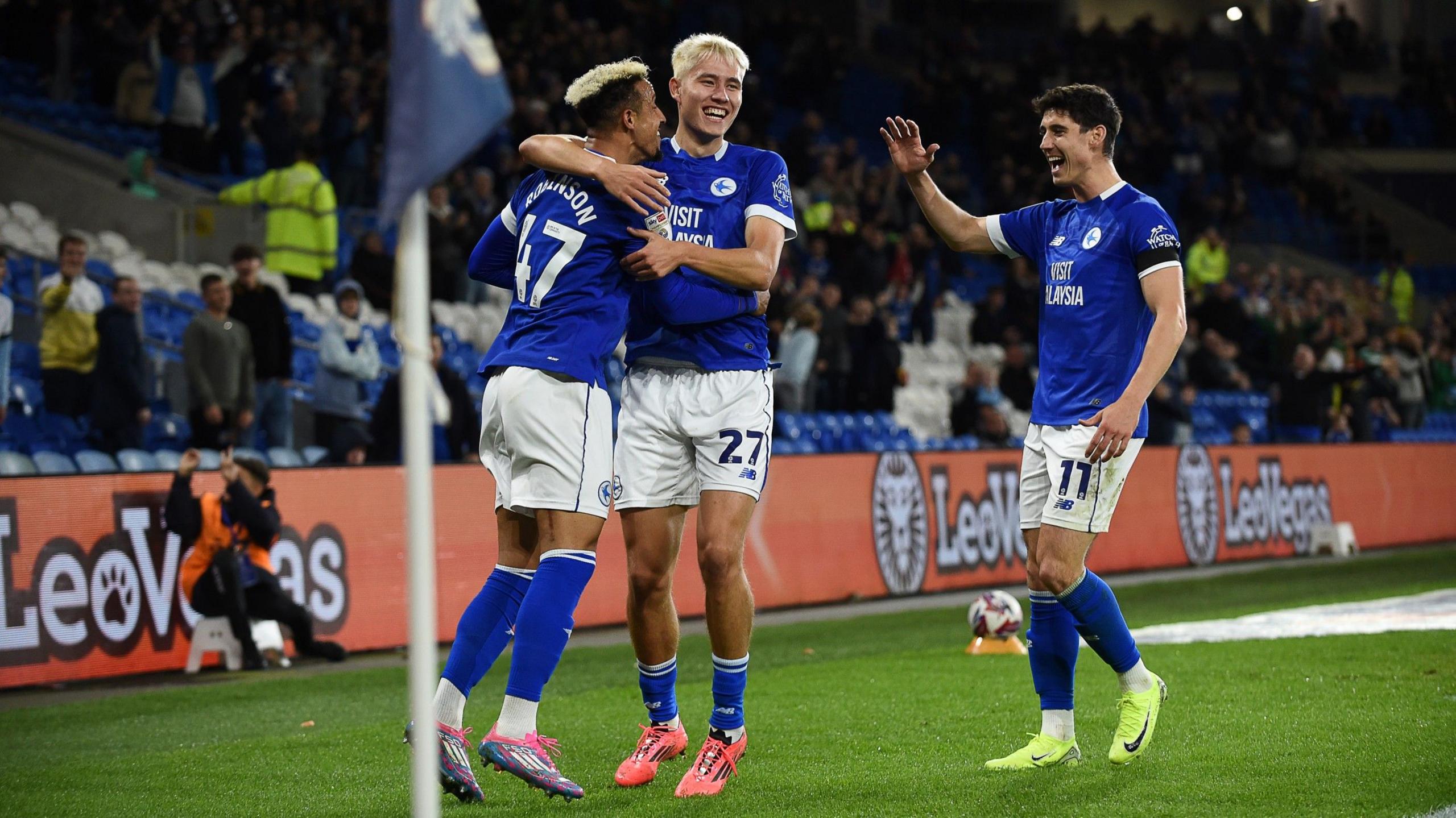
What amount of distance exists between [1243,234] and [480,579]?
23124mm

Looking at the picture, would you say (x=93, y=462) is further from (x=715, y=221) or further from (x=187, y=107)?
(x=187, y=107)

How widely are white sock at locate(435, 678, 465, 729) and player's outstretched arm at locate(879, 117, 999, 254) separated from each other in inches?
99.9

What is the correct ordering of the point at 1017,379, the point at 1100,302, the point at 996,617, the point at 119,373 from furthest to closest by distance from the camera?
the point at 1017,379, the point at 119,373, the point at 996,617, the point at 1100,302

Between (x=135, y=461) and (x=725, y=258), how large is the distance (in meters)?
6.45

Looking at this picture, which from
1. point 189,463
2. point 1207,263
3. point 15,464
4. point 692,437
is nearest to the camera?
point 692,437

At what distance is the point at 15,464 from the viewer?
32.0 ft

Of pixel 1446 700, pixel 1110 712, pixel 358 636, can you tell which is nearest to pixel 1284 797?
pixel 1110 712

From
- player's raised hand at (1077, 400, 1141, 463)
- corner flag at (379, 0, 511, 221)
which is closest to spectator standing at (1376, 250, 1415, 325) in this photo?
player's raised hand at (1077, 400, 1141, 463)

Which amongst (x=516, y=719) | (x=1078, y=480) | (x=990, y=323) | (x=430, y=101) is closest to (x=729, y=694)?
(x=516, y=719)

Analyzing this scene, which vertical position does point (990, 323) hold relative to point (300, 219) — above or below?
below

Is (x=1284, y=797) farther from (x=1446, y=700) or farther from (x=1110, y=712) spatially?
(x=1446, y=700)

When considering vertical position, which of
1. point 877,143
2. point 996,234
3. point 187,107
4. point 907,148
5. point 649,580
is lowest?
point 649,580

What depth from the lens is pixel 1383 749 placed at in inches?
220

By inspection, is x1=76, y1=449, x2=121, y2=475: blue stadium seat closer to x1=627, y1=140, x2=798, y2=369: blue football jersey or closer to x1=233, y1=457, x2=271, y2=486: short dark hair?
x1=233, y1=457, x2=271, y2=486: short dark hair
